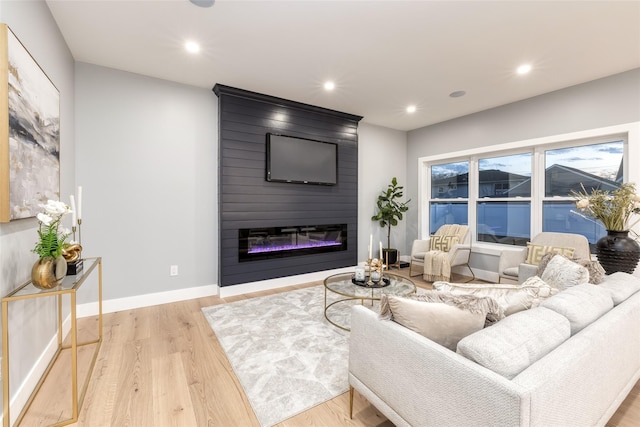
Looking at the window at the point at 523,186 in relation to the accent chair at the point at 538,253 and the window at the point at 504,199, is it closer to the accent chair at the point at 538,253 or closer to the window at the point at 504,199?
the window at the point at 504,199

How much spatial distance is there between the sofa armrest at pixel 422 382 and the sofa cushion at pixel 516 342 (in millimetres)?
43

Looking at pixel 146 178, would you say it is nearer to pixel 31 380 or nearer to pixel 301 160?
pixel 301 160

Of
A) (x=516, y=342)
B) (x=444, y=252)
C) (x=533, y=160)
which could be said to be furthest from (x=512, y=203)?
(x=516, y=342)

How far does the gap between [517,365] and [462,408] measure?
0.79 feet

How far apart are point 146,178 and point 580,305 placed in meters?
3.85

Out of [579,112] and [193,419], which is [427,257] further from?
[193,419]

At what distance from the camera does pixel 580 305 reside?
1355mm

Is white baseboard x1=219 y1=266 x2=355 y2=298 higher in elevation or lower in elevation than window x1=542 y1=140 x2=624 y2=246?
lower

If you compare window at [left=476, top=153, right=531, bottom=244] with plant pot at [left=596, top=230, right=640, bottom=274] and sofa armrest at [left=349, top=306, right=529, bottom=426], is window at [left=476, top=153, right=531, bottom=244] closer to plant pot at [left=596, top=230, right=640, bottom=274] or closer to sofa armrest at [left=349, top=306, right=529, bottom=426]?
plant pot at [left=596, top=230, right=640, bottom=274]

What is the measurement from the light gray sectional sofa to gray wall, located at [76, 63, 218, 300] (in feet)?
8.82

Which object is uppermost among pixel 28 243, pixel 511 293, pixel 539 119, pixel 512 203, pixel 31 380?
pixel 539 119

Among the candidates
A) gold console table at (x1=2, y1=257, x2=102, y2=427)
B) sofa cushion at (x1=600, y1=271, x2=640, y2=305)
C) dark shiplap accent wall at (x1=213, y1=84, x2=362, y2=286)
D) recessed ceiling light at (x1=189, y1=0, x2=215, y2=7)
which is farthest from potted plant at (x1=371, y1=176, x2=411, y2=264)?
Answer: gold console table at (x1=2, y1=257, x2=102, y2=427)

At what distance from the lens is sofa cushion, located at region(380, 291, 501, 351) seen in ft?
4.00

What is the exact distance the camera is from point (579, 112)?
3402 millimetres
